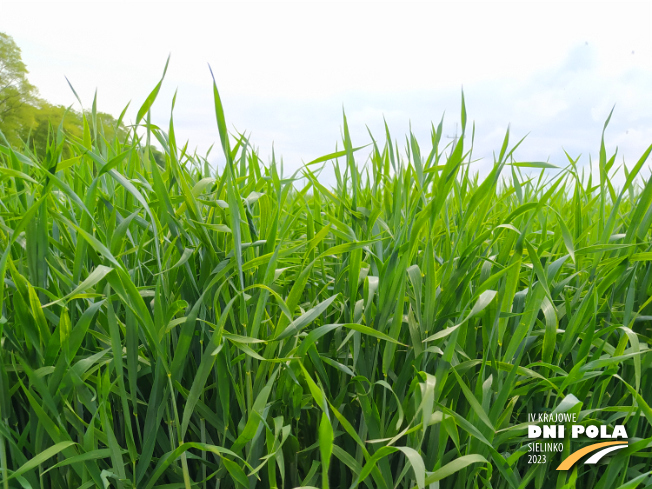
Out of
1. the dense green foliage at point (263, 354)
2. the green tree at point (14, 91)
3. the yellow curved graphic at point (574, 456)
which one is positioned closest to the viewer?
the dense green foliage at point (263, 354)

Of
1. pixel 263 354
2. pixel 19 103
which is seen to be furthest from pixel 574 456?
pixel 19 103

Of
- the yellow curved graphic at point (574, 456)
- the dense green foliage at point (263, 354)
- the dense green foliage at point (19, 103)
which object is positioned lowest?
the yellow curved graphic at point (574, 456)

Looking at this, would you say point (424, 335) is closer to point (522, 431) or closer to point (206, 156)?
point (522, 431)

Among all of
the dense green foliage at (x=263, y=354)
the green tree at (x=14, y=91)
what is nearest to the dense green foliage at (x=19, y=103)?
the green tree at (x=14, y=91)

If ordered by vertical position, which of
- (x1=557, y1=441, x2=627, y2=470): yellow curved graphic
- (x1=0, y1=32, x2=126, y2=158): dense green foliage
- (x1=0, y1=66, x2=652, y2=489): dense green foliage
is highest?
(x1=0, y1=32, x2=126, y2=158): dense green foliage

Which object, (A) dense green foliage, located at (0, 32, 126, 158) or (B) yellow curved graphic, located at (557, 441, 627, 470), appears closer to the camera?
(B) yellow curved graphic, located at (557, 441, 627, 470)

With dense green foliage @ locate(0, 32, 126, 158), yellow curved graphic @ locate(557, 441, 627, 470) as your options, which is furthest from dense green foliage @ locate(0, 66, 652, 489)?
dense green foliage @ locate(0, 32, 126, 158)

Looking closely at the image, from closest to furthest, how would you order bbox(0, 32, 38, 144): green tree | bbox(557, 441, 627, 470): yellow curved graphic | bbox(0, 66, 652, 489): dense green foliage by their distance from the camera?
bbox(0, 66, 652, 489): dense green foliage
bbox(557, 441, 627, 470): yellow curved graphic
bbox(0, 32, 38, 144): green tree

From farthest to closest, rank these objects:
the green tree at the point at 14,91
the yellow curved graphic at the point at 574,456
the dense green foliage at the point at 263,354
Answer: the green tree at the point at 14,91, the yellow curved graphic at the point at 574,456, the dense green foliage at the point at 263,354

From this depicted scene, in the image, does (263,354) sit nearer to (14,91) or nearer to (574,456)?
(574,456)

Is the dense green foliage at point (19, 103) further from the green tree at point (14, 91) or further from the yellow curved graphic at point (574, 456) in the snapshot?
the yellow curved graphic at point (574, 456)

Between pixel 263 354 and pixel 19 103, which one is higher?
pixel 19 103

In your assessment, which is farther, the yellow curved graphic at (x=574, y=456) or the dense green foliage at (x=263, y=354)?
the yellow curved graphic at (x=574, y=456)

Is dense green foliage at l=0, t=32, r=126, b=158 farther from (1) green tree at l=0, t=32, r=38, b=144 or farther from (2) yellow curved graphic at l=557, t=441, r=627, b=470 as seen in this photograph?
(2) yellow curved graphic at l=557, t=441, r=627, b=470
